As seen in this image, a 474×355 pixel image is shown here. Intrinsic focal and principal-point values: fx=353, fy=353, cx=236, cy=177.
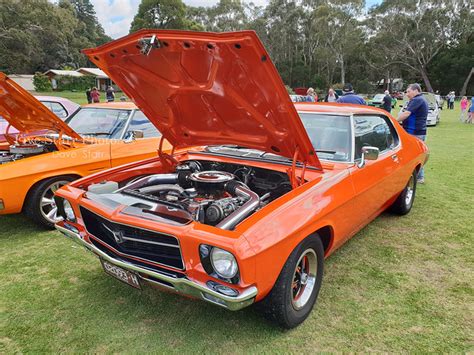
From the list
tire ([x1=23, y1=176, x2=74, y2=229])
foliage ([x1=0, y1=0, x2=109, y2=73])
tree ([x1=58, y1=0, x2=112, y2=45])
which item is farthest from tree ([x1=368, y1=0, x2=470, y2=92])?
tree ([x1=58, y1=0, x2=112, y2=45])

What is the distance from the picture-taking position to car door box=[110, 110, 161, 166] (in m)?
4.85

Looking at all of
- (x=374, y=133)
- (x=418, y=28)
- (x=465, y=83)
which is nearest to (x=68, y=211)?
(x=374, y=133)

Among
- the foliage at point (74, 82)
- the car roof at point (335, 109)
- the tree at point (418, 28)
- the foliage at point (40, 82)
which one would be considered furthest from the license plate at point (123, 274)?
the tree at point (418, 28)

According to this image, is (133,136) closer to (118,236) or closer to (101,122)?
(101,122)

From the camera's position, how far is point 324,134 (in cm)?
344

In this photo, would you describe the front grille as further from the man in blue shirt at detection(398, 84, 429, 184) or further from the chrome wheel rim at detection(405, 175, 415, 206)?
the man in blue shirt at detection(398, 84, 429, 184)

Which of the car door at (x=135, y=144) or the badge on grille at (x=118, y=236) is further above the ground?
the car door at (x=135, y=144)

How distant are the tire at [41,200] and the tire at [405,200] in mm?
4208

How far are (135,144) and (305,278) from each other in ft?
A: 10.9

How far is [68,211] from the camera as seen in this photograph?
9.73 ft

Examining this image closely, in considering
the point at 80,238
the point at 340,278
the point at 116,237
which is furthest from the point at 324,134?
the point at 80,238

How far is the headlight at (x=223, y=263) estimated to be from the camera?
6.69 ft

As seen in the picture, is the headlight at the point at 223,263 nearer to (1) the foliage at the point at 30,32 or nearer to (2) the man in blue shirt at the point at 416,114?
(2) the man in blue shirt at the point at 416,114

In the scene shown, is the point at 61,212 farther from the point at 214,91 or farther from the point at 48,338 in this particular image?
the point at 214,91
